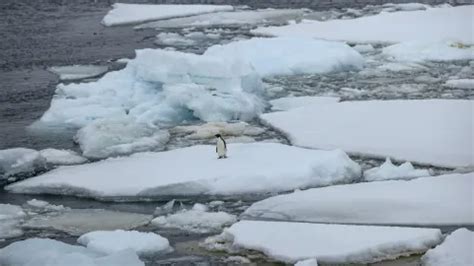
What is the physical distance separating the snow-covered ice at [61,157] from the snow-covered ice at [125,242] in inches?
75.3

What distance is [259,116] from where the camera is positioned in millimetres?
8453

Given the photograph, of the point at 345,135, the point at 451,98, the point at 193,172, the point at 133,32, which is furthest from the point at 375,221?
the point at 133,32

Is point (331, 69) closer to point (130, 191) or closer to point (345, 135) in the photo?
point (345, 135)

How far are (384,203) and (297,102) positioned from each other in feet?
10.5

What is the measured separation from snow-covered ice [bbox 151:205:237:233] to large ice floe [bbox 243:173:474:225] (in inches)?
6.1

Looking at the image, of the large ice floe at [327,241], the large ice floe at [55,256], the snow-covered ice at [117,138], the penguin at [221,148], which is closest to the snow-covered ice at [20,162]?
the snow-covered ice at [117,138]

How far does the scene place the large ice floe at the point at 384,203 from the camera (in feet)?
18.2

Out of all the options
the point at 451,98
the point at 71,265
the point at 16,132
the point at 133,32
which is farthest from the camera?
the point at 133,32

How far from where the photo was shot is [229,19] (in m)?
15.5

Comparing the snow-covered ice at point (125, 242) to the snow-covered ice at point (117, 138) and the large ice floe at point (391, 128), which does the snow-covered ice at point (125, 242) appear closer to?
the snow-covered ice at point (117, 138)

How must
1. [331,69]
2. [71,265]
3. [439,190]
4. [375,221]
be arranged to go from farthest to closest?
[331,69]
[439,190]
[375,221]
[71,265]

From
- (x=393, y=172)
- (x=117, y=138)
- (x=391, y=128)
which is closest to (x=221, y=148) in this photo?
(x=117, y=138)

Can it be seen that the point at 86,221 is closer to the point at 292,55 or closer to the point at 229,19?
the point at 292,55

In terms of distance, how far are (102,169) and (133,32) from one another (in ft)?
25.9
